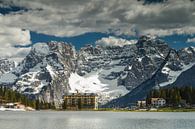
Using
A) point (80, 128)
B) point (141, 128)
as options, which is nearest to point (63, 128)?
point (80, 128)

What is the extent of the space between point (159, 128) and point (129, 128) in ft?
20.5

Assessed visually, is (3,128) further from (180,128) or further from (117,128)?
(180,128)

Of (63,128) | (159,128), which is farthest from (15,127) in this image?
(159,128)

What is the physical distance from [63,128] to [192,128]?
26.5m

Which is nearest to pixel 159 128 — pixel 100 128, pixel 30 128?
pixel 100 128

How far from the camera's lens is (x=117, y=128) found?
315 ft

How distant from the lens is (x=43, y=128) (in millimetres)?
93812

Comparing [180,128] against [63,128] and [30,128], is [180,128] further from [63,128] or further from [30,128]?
[30,128]

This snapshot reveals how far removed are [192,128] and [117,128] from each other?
1536 cm

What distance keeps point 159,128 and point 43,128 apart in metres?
23.9

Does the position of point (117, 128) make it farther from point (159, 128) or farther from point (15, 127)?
point (15, 127)

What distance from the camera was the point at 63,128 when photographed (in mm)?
95438

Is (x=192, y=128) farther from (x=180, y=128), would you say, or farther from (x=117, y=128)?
(x=117, y=128)

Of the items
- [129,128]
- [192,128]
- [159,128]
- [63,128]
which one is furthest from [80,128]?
[192,128]
